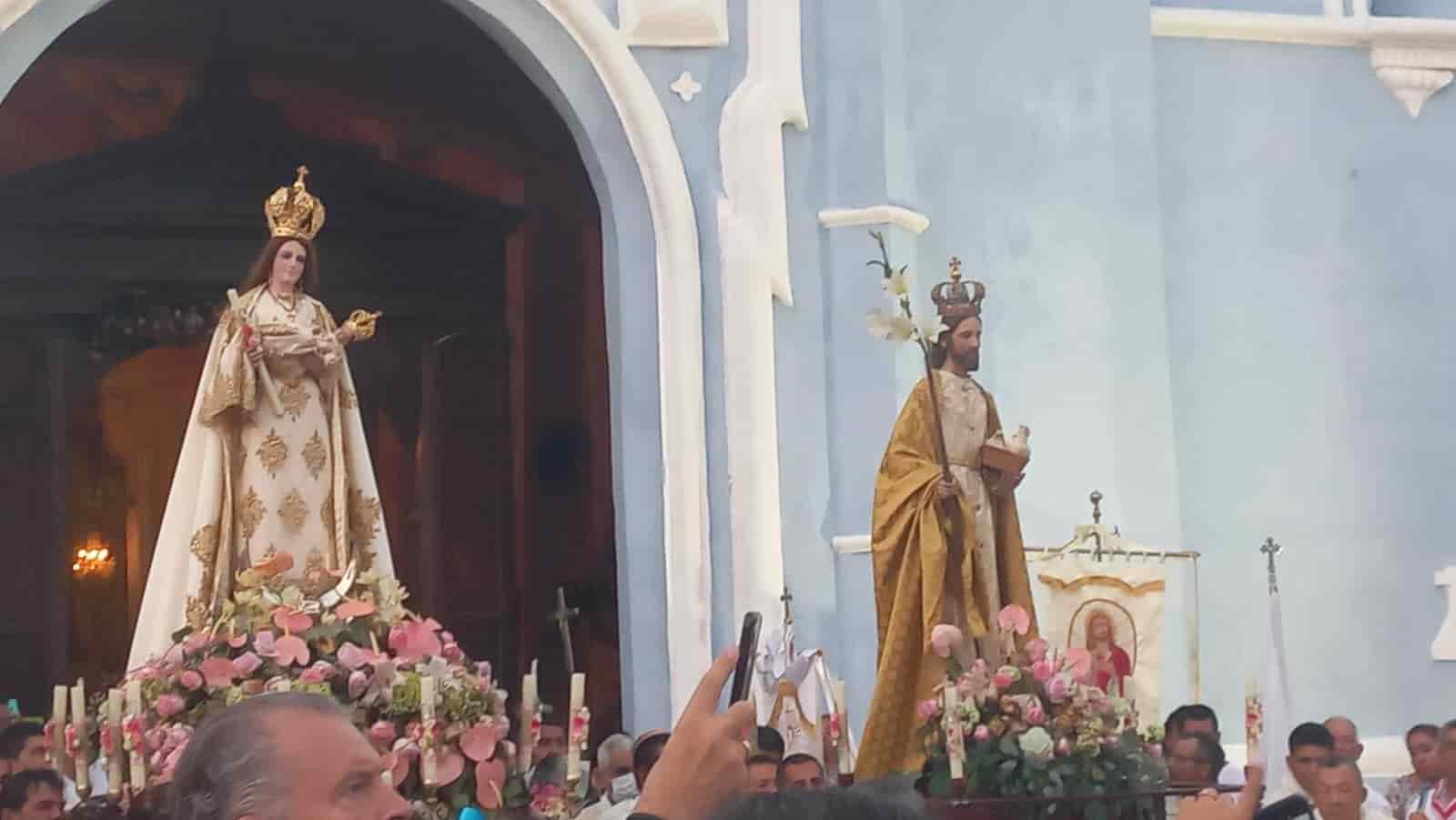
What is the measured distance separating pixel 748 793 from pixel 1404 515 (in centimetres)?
849

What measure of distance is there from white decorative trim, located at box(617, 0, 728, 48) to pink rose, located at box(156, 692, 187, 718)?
3.83m

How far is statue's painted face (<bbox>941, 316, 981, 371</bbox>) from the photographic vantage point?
7422mm

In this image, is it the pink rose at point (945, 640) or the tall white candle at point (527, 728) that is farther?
the pink rose at point (945, 640)

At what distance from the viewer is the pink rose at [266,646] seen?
587 cm

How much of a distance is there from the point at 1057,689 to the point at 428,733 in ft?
6.54

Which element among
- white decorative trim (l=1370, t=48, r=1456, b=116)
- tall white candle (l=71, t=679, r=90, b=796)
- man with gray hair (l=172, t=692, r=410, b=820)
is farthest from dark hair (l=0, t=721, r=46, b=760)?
white decorative trim (l=1370, t=48, r=1456, b=116)

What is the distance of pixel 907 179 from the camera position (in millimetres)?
8992

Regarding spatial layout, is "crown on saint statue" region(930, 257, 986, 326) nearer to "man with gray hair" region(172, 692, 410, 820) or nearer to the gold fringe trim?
the gold fringe trim

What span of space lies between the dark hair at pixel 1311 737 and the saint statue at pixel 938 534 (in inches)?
35.6

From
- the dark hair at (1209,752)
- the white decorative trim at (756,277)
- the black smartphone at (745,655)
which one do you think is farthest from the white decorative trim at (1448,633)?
the black smartphone at (745,655)

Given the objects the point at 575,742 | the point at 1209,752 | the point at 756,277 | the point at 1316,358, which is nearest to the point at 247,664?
the point at 575,742

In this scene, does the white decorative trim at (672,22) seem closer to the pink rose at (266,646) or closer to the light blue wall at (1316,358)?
the light blue wall at (1316,358)

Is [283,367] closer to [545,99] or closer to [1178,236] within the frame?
[545,99]

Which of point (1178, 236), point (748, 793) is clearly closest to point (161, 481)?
point (1178, 236)
